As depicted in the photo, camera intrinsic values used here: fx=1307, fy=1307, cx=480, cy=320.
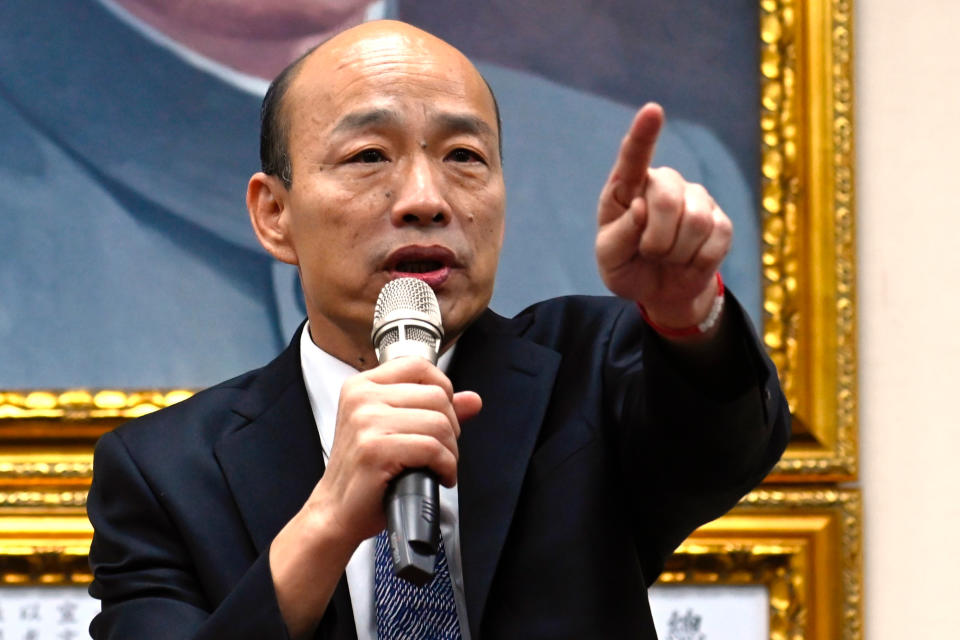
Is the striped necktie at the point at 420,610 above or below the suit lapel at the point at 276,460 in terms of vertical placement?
below

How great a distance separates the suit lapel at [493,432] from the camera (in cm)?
129

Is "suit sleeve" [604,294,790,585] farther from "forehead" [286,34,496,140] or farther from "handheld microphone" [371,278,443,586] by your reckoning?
"forehead" [286,34,496,140]

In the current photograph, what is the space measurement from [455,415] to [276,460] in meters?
0.41

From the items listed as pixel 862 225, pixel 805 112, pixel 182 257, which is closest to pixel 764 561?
pixel 862 225

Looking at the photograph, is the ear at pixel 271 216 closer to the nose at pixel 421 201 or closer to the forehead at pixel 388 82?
the forehead at pixel 388 82

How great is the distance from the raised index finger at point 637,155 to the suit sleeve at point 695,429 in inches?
6.4

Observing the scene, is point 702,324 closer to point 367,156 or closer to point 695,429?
point 695,429

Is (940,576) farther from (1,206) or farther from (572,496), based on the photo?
(1,206)

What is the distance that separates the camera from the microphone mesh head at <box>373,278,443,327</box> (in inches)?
45.1

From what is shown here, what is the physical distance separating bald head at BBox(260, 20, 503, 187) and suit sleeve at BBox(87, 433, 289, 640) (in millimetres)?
384

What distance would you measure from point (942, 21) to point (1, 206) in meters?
1.74

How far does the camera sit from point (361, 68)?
1456 mm

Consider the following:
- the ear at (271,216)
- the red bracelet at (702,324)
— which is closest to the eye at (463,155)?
the ear at (271,216)

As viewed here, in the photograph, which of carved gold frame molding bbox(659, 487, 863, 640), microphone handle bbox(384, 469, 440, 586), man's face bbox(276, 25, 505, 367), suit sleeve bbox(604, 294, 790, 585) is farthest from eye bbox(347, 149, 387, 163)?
carved gold frame molding bbox(659, 487, 863, 640)
